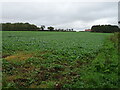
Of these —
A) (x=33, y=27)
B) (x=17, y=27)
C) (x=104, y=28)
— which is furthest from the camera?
(x=104, y=28)

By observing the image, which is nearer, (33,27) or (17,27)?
(17,27)

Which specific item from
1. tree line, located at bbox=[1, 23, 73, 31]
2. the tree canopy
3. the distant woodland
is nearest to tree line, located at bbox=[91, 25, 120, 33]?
the distant woodland

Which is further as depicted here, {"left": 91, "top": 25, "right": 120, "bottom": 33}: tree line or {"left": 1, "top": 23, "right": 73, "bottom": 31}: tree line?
{"left": 91, "top": 25, "right": 120, "bottom": 33}: tree line

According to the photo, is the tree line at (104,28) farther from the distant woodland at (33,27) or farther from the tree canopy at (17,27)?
the tree canopy at (17,27)

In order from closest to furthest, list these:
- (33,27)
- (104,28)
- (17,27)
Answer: (17,27) → (33,27) → (104,28)

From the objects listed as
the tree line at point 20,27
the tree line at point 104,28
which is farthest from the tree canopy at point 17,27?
the tree line at point 104,28

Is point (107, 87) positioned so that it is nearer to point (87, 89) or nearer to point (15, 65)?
point (87, 89)

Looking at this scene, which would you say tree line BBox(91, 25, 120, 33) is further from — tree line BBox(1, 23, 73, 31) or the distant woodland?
tree line BBox(1, 23, 73, 31)

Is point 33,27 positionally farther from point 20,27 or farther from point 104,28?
point 104,28

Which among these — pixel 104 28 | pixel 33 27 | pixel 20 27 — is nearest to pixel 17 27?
pixel 20 27

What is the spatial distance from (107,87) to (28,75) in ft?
10.6

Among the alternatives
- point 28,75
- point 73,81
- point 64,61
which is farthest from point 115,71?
point 28,75

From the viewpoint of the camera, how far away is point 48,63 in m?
8.49

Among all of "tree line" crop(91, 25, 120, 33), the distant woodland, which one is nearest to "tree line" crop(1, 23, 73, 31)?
the distant woodland
